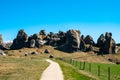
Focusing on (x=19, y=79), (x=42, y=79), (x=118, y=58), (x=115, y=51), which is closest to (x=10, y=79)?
(x=19, y=79)

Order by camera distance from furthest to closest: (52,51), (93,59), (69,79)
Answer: (52,51) → (93,59) → (69,79)

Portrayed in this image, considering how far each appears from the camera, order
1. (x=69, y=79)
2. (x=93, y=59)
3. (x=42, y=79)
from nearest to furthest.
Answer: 1. (x=42, y=79)
2. (x=69, y=79)
3. (x=93, y=59)

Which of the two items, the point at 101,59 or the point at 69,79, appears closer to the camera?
the point at 69,79

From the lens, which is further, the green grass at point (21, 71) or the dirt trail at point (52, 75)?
the green grass at point (21, 71)

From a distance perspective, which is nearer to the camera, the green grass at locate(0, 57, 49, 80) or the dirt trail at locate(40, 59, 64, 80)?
the dirt trail at locate(40, 59, 64, 80)

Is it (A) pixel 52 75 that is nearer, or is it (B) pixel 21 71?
(A) pixel 52 75

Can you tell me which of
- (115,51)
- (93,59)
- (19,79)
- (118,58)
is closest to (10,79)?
(19,79)

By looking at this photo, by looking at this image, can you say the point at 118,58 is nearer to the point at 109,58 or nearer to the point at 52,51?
the point at 109,58

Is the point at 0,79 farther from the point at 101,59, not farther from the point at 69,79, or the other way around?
the point at 101,59

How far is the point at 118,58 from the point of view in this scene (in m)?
184

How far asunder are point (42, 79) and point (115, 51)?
547 feet

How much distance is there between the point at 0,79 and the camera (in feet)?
123

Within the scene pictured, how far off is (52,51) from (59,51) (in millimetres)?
6548

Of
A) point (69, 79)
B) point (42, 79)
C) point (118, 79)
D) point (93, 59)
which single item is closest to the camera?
point (42, 79)
